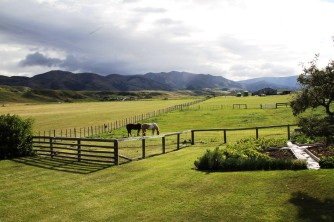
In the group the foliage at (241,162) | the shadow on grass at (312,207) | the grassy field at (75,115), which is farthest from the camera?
the grassy field at (75,115)

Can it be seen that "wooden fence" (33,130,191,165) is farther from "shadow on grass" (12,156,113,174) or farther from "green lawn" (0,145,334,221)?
"green lawn" (0,145,334,221)

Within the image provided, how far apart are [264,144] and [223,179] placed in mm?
8766

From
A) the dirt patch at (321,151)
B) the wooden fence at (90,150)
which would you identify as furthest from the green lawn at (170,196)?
the dirt patch at (321,151)

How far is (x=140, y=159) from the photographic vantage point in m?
22.0

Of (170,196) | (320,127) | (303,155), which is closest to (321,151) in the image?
(303,155)

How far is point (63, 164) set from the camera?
21438mm

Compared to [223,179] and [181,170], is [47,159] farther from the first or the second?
[223,179]

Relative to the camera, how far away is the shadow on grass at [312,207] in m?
10.3

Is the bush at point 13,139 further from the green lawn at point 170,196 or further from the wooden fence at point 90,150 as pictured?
the green lawn at point 170,196

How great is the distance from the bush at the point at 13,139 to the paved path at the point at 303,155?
61.6 feet

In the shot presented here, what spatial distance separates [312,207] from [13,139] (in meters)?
21.1

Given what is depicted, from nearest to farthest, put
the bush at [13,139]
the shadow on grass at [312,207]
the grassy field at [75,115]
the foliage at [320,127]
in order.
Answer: the shadow on grass at [312,207] < the foliage at [320,127] < the bush at [13,139] < the grassy field at [75,115]

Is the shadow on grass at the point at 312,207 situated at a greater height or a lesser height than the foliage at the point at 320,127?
lesser

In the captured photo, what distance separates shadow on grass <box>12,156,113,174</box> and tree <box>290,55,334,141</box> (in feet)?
37.9
